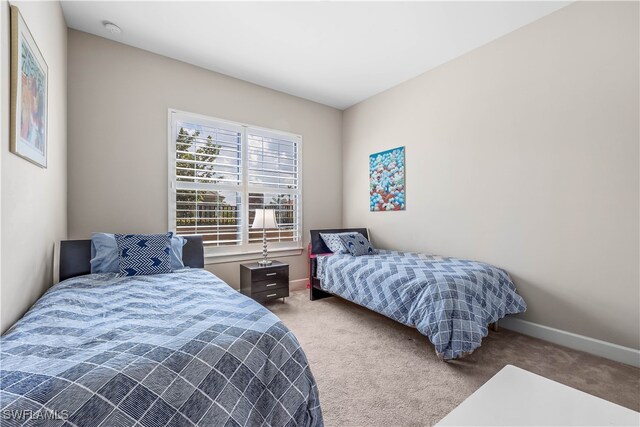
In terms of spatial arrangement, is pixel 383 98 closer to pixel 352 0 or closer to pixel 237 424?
pixel 352 0

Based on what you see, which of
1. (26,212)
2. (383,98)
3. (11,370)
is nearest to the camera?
(11,370)

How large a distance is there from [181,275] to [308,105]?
3107 mm

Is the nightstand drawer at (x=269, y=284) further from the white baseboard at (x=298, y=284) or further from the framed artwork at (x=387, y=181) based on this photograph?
the framed artwork at (x=387, y=181)

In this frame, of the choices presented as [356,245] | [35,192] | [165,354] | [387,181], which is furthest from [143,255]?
[387,181]

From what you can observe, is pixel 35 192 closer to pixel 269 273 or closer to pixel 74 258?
pixel 74 258

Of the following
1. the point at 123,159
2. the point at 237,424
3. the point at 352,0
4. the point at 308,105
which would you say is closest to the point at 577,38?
the point at 352,0

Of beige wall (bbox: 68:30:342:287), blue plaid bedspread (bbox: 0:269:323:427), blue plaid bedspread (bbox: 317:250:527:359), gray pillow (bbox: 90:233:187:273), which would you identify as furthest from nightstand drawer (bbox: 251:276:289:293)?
blue plaid bedspread (bbox: 0:269:323:427)

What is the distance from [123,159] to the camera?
294 cm

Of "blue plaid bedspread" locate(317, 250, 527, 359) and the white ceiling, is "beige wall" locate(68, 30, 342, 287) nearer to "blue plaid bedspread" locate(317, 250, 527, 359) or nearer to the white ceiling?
the white ceiling

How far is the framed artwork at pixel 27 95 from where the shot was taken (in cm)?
142

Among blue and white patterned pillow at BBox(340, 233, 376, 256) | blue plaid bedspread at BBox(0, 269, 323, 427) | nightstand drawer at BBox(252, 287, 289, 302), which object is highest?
blue and white patterned pillow at BBox(340, 233, 376, 256)

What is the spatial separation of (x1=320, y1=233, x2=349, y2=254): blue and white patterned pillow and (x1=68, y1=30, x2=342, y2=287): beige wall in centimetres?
124

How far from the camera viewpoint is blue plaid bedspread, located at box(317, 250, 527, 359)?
2.07 meters

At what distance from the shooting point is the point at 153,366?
97 cm
